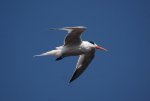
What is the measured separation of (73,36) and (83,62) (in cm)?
188

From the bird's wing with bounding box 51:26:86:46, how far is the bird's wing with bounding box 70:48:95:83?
1.20 meters

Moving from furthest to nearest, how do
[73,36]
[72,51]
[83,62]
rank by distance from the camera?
[83,62]
[72,51]
[73,36]

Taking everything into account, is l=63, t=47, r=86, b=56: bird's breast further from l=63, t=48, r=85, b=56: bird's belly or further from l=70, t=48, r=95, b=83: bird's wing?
l=70, t=48, r=95, b=83: bird's wing

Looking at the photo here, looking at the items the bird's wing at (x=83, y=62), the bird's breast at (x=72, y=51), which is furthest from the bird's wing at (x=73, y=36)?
the bird's wing at (x=83, y=62)

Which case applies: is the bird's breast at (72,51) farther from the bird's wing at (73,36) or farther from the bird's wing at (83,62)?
the bird's wing at (83,62)

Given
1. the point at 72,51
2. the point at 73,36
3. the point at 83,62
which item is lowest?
the point at 83,62

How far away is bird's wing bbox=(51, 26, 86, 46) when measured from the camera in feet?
45.4

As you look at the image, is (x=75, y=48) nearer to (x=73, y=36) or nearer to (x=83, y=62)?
(x=73, y=36)

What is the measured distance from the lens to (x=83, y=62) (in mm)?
15984

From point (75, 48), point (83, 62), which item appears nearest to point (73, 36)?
point (75, 48)

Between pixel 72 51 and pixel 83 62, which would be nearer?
pixel 72 51

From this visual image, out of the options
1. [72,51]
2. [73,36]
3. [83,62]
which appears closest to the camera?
[73,36]

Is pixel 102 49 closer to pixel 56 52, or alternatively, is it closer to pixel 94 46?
pixel 94 46

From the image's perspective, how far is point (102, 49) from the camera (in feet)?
52.7
